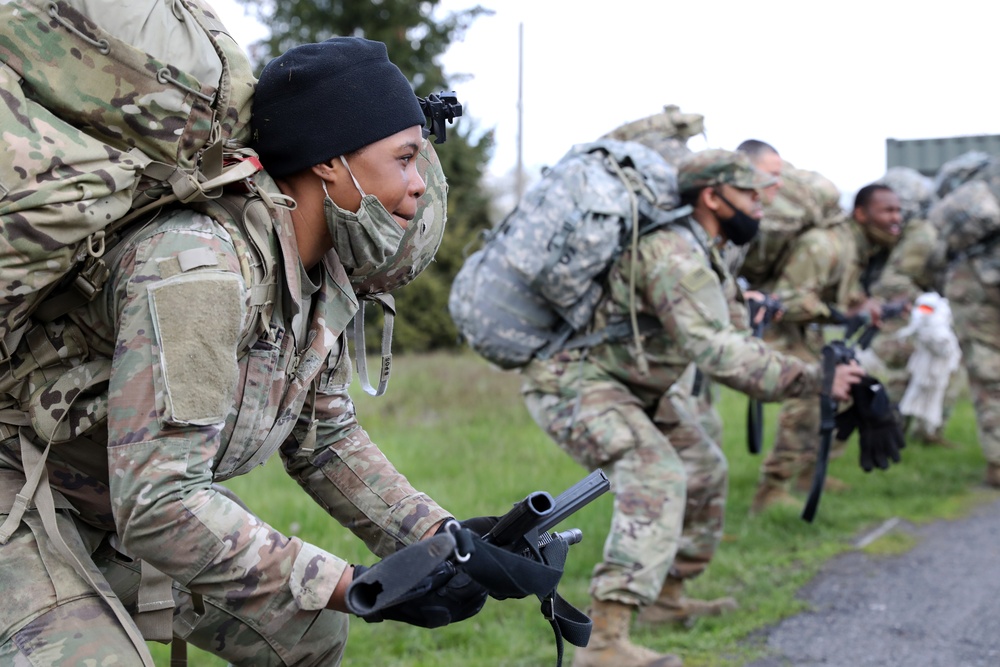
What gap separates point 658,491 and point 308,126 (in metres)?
2.75

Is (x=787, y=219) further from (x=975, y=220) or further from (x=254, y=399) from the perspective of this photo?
(x=254, y=399)

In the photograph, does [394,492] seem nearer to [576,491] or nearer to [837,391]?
[576,491]

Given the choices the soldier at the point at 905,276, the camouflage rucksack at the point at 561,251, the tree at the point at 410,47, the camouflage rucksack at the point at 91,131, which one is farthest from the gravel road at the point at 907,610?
the tree at the point at 410,47

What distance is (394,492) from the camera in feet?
8.81

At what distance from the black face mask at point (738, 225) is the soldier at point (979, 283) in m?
3.54

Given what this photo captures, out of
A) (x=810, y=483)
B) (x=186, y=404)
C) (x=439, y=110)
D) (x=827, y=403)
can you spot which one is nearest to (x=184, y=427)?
(x=186, y=404)

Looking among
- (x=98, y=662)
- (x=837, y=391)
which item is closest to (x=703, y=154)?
(x=837, y=391)

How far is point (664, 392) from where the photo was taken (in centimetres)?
507

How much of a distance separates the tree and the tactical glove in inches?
435

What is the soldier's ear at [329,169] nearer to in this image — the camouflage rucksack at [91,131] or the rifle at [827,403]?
the camouflage rucksack at [91,131]

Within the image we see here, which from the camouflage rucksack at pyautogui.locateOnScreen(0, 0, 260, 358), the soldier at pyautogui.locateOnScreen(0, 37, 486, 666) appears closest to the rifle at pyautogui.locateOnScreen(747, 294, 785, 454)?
the soldier at pyautogui.locateOnScreen(0, 37, 486, 666)

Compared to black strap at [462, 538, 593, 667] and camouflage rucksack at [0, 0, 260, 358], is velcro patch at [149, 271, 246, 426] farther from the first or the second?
black strap at [462, 538, 593, 667]

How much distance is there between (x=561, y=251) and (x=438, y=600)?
2743 mm

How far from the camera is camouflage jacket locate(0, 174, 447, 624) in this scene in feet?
6.47
